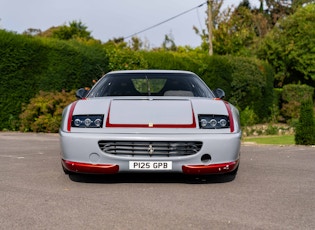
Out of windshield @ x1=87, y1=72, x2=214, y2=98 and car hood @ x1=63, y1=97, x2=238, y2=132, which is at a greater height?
windshield @ x1=87, y1=72, x2=214, y2=98

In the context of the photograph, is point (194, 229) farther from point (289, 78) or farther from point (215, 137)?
point (289, 78)

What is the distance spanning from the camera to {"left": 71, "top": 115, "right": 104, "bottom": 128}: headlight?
6.16 meters

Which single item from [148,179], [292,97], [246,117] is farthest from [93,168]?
[292,97]

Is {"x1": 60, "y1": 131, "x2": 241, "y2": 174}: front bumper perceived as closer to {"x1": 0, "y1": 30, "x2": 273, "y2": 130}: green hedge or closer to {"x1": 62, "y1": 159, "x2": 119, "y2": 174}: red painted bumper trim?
{"x1": 62, "y1": 159, "x2": 119, "y2": 174}: red painted bumper trim

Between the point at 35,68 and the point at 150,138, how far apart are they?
12070 millimetres

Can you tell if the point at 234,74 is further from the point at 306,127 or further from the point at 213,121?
the point at 213,121

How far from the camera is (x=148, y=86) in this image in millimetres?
7566

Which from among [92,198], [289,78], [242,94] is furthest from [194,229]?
[289,78]

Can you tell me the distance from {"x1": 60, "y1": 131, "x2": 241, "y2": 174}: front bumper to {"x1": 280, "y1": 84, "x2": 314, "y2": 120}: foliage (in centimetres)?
2129

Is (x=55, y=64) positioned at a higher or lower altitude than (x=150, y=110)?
higher

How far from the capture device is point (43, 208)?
5031 millimetres

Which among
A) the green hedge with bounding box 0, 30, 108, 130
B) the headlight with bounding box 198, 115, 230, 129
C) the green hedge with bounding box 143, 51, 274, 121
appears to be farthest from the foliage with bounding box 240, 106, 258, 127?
the headlight with bounding box 198, 115, 230, 129

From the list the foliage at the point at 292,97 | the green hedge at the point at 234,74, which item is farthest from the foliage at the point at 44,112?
the foliage at the point at 292,97

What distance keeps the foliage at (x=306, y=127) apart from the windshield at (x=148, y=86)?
570cm
